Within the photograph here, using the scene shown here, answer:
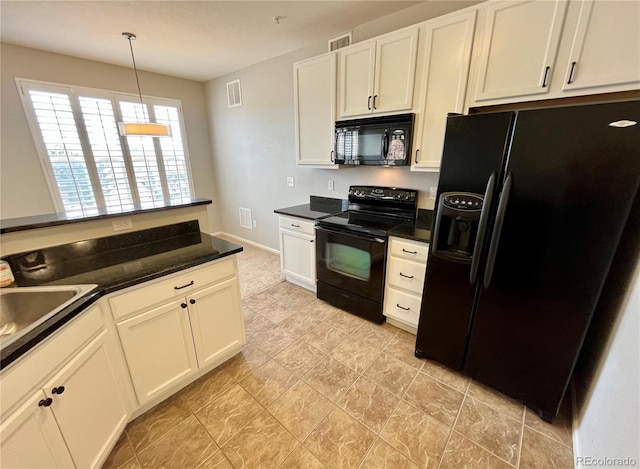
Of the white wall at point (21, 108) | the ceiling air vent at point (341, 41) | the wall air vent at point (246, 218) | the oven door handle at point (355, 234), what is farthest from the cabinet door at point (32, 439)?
the wall air vent at point (246, 218)

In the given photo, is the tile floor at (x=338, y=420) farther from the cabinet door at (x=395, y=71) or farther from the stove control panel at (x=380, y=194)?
the cabinet door at (x=395, y=71)

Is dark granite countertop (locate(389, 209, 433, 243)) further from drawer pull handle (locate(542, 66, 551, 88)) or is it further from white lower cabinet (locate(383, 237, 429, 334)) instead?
drawer pull handle (locate(542, 66, 551, 88))

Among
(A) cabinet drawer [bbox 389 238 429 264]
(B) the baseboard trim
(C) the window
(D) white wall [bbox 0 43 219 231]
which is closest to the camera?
(A) cabinet drawer [bbox 389 238 429 264]

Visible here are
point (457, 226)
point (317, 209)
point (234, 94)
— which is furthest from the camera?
point (234, 94)

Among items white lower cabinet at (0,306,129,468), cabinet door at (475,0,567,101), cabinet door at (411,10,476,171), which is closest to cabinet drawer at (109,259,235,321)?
white lower cabinet at (0,306,129,468)

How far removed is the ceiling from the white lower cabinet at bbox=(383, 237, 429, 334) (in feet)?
7.05

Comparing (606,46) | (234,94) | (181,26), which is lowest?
(606,46)

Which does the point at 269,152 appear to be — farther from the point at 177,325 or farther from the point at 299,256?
the point at 177,325

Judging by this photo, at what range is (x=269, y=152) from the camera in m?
3.96

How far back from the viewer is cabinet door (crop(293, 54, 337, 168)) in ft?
8.43

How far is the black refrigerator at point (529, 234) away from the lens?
1.22 meters

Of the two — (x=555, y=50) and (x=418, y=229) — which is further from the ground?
(x=555, y=50)

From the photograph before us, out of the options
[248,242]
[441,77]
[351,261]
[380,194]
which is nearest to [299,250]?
[351,261]

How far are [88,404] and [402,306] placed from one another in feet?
6.88
